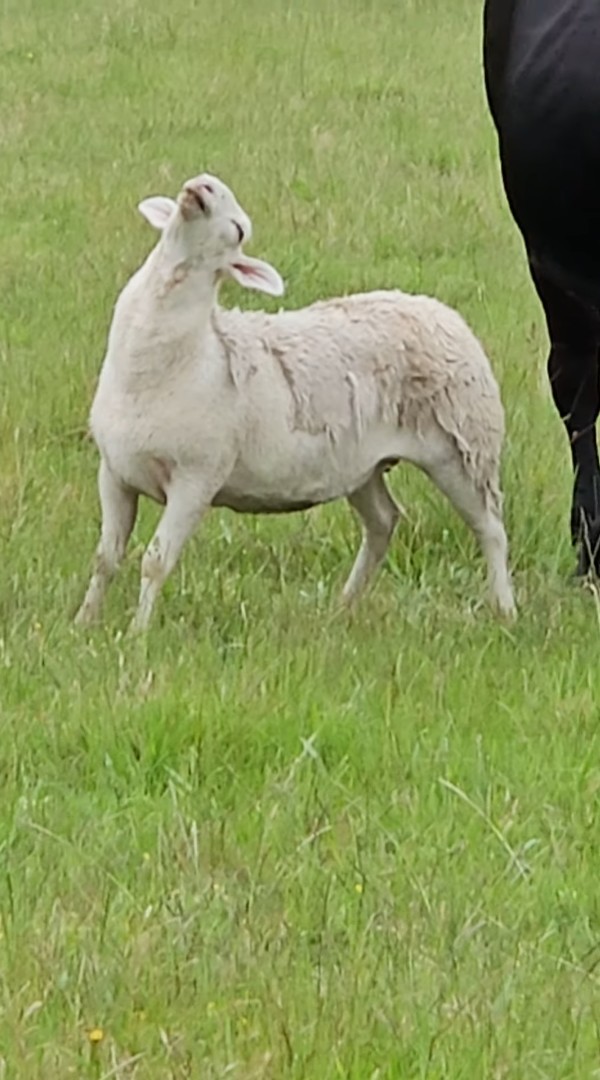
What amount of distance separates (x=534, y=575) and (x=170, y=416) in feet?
4.53

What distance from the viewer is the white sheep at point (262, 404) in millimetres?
4707

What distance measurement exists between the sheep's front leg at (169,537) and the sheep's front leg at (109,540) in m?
0.14

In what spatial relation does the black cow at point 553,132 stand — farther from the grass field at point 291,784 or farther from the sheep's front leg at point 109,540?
the sheep's front leg at point 109,540

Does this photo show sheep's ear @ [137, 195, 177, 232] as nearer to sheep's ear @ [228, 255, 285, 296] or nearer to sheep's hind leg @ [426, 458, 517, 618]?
sheep's ear @ [228, 255, 285, 296]

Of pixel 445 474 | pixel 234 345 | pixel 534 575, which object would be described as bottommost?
pixel 534 575

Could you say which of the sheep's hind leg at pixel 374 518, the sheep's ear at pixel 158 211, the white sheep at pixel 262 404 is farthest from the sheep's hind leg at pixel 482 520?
the sheep's ear at pixel 158 211

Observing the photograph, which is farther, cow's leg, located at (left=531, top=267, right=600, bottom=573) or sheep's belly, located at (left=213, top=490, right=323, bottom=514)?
cow's leg, located at (left=531, top=267, right=600, bottom=573)

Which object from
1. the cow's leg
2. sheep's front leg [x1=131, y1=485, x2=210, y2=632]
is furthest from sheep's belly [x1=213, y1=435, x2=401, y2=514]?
the cow's leg

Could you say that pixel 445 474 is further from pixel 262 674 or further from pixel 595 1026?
pixel 595 1026

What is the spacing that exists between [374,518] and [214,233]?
3.56 ft

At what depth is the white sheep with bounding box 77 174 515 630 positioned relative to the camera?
185 inches

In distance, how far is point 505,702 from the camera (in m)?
4.30

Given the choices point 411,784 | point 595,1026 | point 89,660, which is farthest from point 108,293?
point 595,1026

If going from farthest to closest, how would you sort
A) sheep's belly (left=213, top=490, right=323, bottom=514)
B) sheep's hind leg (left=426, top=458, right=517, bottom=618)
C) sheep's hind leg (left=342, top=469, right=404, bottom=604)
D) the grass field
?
sheep's hind leg (left=342, top=469, right=404, bottom=604) < sheep's hind leg (left=426, top=458, right=517, bottom=618) < sheep's belly (left=213, top=490, right=323, bottom=514) < the grass field
